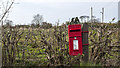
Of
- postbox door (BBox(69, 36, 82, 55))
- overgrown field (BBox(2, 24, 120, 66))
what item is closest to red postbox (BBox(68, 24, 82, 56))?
postbox door (BBox(69, 36, 82, 55))

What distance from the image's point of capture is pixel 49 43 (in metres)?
4.68

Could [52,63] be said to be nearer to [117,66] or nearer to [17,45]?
[17,45]

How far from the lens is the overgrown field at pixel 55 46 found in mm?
4684

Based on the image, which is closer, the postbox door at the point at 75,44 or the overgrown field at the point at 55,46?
the postbox door at the point at 75,44

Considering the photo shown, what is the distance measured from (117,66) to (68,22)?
76.2 inches

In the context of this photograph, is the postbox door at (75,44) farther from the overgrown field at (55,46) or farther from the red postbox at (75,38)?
the overgrown field at (55,46)

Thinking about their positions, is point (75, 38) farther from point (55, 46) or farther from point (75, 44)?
point (55, 46)

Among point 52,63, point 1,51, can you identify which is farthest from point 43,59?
point 1,51

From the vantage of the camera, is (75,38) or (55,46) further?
(55,46)

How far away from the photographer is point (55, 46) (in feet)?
15.5

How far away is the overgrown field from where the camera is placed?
4.68m

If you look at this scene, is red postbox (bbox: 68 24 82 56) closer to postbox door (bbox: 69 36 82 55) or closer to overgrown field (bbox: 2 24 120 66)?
postbox door (bbox: 69 36 82 55)

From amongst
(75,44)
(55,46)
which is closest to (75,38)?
(75,44)

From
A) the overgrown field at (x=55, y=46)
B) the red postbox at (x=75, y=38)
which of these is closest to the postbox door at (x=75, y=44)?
the red postbox at (x=75, y=38)
